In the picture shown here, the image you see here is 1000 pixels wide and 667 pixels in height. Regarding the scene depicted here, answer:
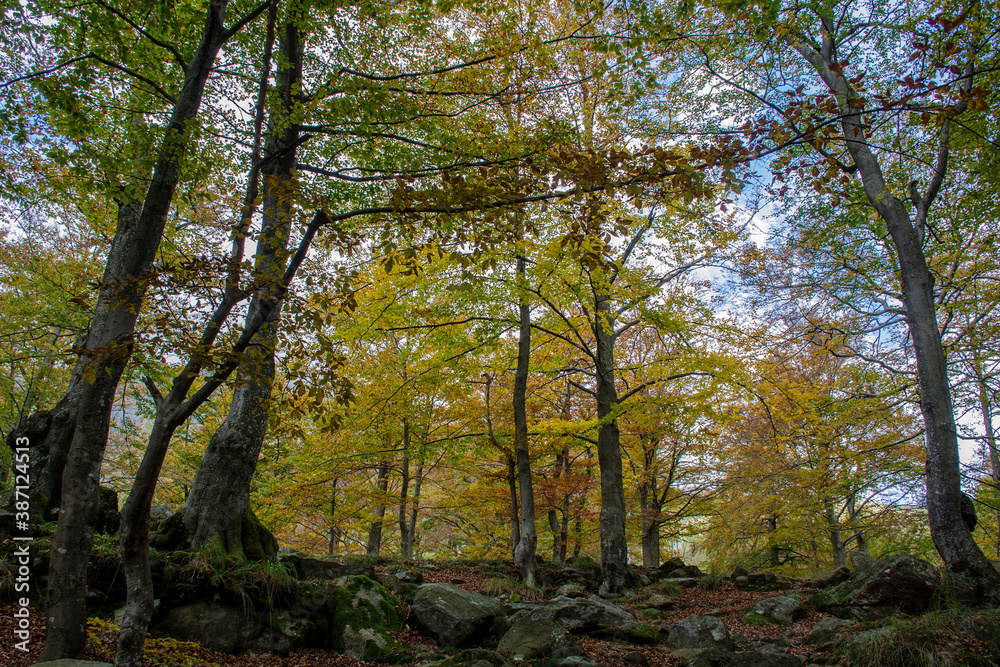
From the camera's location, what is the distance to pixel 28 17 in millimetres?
4188

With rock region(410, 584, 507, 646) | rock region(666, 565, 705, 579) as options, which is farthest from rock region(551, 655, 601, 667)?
rock region(666, 565, 705, 579)

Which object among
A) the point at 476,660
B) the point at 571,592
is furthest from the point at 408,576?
the point at 476,660

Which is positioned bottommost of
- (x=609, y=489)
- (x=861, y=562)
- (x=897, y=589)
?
(x=897, y=589)

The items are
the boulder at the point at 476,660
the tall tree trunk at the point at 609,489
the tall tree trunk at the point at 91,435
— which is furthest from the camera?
the tall tree trunk at the point at 609,489

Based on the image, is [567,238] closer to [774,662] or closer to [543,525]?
[774,662]

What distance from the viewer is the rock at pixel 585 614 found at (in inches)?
241

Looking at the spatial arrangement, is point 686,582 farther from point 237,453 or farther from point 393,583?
point 237,453

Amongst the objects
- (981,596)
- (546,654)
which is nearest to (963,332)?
(981,596)

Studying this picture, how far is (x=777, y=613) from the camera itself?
22.6 feet

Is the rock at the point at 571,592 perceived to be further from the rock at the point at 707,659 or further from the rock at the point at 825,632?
the rock at the point at 707,659

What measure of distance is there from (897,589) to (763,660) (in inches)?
115

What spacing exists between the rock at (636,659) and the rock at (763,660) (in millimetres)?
932

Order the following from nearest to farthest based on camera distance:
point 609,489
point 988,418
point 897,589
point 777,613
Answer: point 897,589 → point 777,613 → point 609,489 → point 988,418

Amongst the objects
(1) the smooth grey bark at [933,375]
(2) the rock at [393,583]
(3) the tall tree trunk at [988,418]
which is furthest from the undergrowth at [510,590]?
(3) the tall tree trunk at [988,418]
